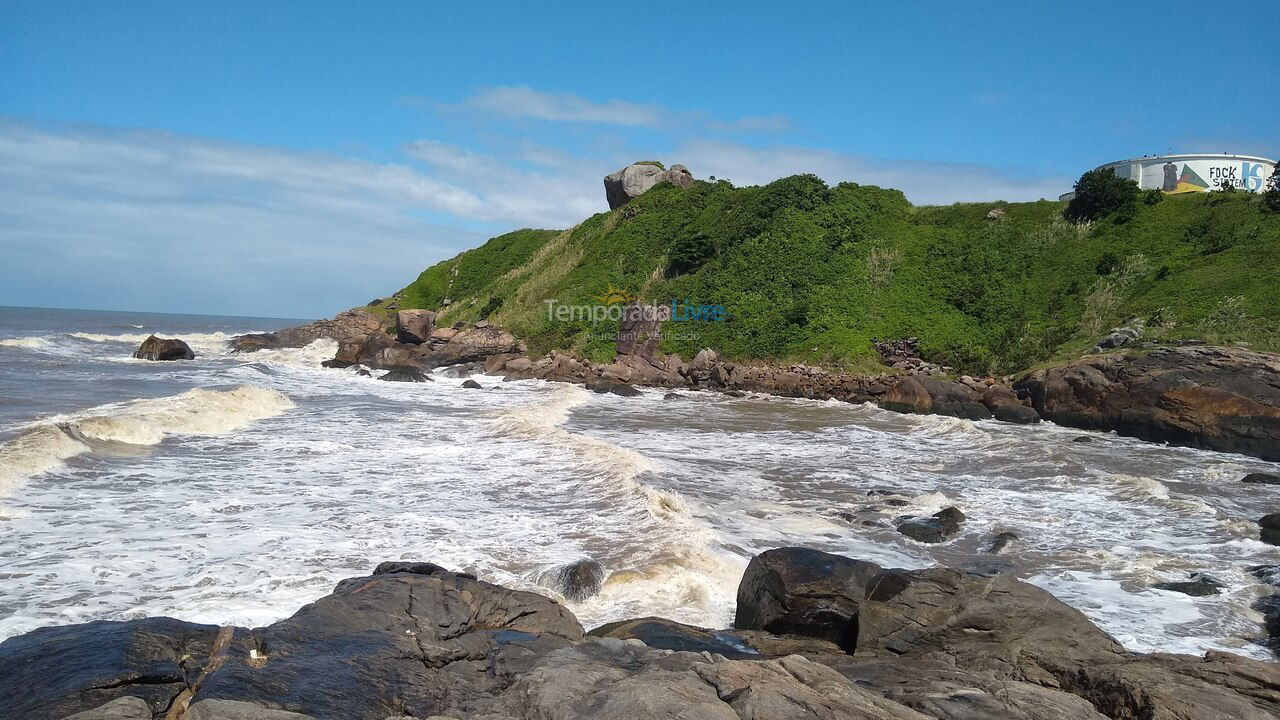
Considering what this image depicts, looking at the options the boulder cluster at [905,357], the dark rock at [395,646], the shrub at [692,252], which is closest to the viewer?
the dark rock at [395,646]

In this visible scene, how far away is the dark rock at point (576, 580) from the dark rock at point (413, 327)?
120 feet

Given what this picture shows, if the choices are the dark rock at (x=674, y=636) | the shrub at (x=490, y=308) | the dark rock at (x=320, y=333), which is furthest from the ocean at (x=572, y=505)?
the dark rock at (x=320, y=333)

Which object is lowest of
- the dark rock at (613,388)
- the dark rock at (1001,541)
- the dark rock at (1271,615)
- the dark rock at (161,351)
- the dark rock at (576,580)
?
the dark rock at (1271,615)

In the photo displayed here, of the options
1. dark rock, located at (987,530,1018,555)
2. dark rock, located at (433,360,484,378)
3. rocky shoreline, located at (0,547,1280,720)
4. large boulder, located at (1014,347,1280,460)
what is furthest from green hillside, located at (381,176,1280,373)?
rocky shoreline, located at (0,547,1280,720)

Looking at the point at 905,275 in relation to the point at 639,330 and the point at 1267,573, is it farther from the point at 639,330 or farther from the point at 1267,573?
the point at 1267,573

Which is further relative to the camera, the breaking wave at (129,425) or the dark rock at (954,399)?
the dark rock at (954,399)

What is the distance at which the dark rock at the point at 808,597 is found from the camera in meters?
7.28

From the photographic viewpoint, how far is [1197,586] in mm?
8945

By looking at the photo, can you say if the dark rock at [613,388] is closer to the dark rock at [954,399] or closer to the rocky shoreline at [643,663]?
the dark rock at [954,399]

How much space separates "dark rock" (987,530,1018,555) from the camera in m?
10.5

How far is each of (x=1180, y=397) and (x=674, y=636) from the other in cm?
1963

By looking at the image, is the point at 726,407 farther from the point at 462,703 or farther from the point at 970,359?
the point at 462,703

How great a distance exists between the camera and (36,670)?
16.0ft

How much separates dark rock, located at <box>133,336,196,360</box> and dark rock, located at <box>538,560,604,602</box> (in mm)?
38607
